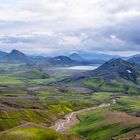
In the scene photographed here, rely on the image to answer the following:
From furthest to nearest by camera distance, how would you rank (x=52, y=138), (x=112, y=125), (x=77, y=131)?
(x=77, y=131) < (x=112, y=125) < (x=52, y=138)


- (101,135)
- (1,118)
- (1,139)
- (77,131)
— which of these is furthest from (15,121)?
(1,139)

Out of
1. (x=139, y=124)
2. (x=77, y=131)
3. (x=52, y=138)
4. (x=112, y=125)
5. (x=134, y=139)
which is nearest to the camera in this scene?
(x=134, y=139)

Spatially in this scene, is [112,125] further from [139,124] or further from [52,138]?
[52,138]

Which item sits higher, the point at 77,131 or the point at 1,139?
the point at 1,139

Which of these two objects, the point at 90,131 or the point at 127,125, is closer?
the point at 127,125

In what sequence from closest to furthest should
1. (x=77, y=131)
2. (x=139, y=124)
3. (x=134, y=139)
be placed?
(x=134, y=139)
(x=139, y=124)
(x=77, y=131)

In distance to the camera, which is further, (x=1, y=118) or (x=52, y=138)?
(x=1, y=118)

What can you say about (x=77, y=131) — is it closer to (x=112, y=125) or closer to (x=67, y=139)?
(x=112, y=125)

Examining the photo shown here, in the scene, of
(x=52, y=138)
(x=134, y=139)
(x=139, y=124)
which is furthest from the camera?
(x=139, y=124)

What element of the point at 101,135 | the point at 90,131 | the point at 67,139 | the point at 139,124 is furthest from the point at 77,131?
the point at 67,139
